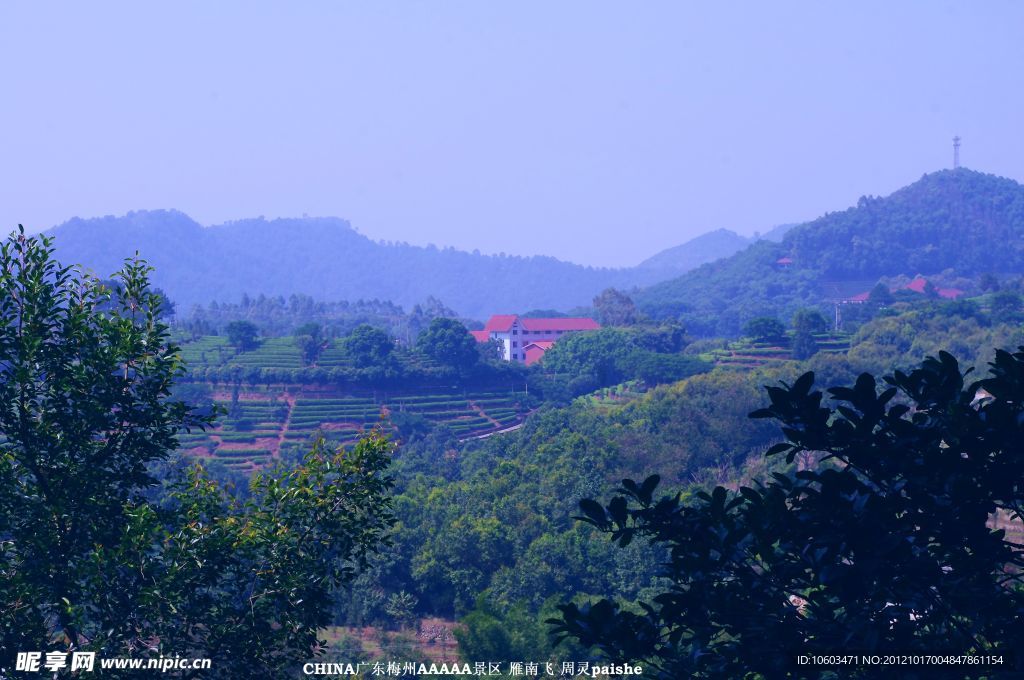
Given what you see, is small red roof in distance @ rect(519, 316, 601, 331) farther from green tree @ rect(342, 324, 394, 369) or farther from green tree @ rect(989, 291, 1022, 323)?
green tree @ rect(989, 291, 1022, 323)

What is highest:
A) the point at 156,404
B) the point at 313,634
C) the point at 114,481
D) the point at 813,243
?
the point at 813,243

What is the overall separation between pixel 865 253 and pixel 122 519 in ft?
544

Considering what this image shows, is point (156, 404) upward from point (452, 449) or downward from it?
upward

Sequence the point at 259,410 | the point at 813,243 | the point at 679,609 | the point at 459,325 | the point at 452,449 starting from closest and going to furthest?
1. the point at 679,609
2. the point at 452,449
3. the point at 259,410
4. the point at 459,325
5. the point at 813,243

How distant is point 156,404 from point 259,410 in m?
59.2

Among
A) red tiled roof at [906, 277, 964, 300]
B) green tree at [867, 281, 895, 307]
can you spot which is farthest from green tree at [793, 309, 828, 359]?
red tiled roof at [906, 277, 964, 300]

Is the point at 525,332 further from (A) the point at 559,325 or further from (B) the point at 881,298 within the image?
(B) the point at 881,298

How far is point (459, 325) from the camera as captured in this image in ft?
249

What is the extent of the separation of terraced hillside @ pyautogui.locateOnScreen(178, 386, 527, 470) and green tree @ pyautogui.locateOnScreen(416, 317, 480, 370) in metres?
2.38

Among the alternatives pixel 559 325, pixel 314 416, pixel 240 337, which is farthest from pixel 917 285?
pixel 314 416

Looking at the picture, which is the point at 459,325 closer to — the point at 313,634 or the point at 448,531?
the point at 448,531

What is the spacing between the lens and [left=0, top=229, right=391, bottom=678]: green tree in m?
7.09

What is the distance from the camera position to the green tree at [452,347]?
74438 millimetres

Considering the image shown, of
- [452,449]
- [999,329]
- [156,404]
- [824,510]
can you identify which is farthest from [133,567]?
[999,329]
